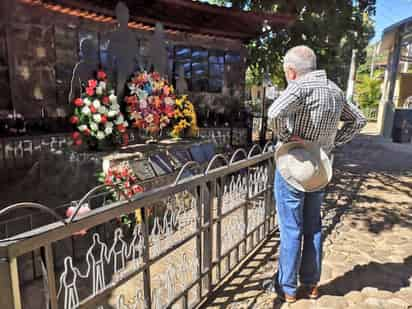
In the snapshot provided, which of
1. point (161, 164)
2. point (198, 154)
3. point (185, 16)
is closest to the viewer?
point (161, 164)

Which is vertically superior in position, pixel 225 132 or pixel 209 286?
pixel 225 132

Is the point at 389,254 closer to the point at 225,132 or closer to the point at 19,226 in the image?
the point at 19,226

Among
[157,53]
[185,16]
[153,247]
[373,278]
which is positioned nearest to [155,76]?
[157,53]

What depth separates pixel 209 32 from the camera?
693 centimetres

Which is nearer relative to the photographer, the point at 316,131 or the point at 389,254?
the point at 316,131

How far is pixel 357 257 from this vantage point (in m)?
3.01

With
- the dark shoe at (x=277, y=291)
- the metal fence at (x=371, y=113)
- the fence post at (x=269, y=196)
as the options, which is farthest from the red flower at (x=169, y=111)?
the metal fence at (x=371, y=113)

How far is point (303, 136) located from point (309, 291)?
1.14 metres

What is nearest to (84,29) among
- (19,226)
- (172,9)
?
(172,9)

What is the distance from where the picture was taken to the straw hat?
202 cm

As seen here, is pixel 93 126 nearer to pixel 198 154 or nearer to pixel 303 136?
pixel 198 154

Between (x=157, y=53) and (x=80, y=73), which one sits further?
(x=157, y=53)

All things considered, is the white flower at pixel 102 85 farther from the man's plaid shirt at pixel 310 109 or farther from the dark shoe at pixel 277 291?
the dark shoe at pixel 277 291

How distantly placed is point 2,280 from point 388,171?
23.8 feet
